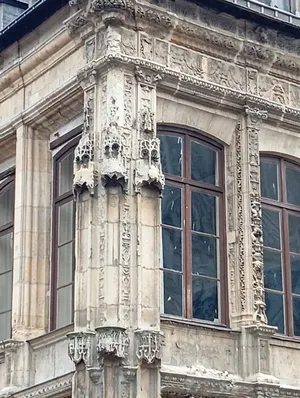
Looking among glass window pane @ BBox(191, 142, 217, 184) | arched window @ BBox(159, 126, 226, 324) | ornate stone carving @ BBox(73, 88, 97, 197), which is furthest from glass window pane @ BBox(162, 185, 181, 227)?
ornate stone carving @ BBox(73, 88, 97, 197)

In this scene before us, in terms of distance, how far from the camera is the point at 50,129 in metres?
19.9

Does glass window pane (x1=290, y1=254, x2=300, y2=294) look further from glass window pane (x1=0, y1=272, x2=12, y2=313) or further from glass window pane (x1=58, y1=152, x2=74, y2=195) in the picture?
glass window pane (x1=0, y1=272, x2=12, y2=313)

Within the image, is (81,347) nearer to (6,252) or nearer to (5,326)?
(5,326)

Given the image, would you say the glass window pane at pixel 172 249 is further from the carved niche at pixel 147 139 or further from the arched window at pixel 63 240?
the arched window at pixel 63 240

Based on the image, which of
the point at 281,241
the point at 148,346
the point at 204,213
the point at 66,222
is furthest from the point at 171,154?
the point at 148,346

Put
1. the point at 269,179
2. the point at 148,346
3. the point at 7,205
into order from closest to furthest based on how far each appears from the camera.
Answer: the point at 148,346
the point at 269,179
the point at 7,205

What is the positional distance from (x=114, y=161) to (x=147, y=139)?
2.61ft

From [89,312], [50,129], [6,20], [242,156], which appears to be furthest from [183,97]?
[6,20]

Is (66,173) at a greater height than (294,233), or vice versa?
(66,173)

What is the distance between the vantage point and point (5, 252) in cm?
2086

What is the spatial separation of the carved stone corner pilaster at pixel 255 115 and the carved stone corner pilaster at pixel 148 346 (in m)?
4.81

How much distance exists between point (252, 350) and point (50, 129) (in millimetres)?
5577

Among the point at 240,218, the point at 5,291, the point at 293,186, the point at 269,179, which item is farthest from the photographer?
the point at 5,291

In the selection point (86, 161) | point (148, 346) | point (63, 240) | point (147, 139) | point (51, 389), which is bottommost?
point (51, 389)
